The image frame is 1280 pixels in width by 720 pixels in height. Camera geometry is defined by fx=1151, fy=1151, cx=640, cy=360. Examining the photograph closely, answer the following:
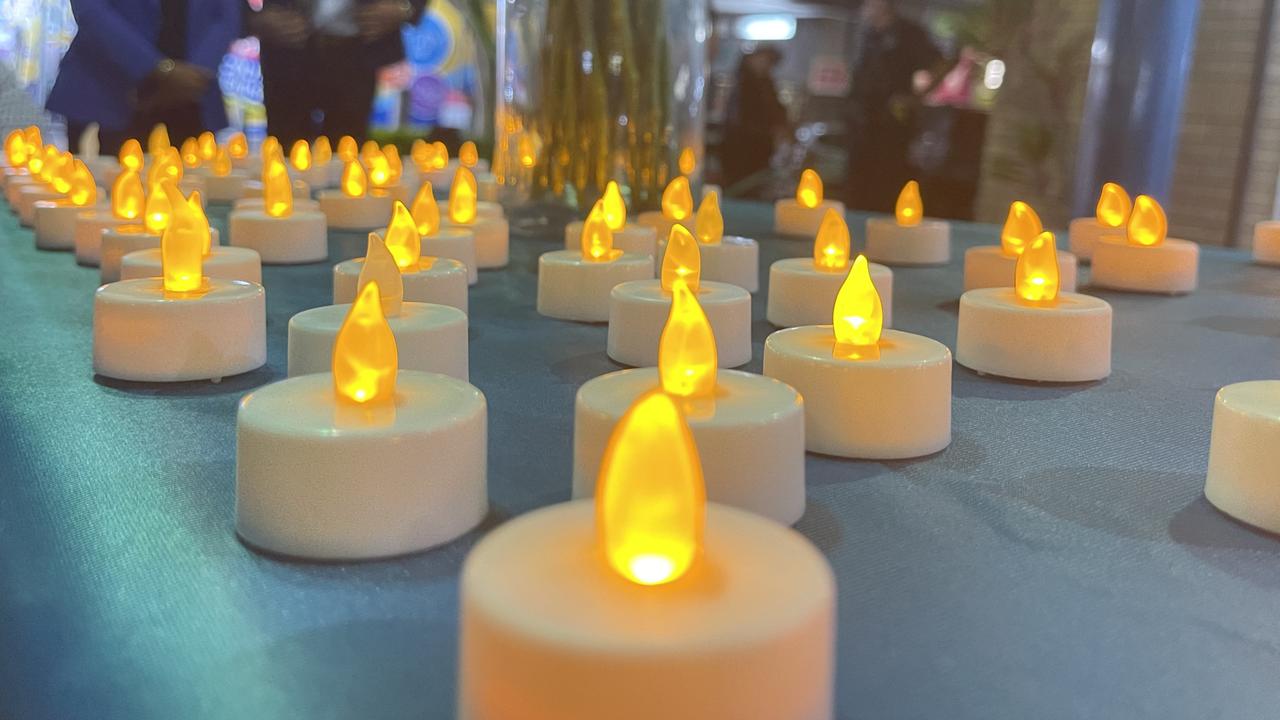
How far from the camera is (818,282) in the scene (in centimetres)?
192

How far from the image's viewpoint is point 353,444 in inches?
37.5

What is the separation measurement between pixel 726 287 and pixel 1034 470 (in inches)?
25.1

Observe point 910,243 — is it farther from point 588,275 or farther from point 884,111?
point 884,111

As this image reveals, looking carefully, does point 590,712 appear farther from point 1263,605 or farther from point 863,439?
point 863,439

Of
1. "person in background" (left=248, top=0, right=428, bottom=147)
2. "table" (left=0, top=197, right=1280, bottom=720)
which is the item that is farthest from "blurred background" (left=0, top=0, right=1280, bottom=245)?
"table" (left=0, top=197, right=1280, bottom=720)

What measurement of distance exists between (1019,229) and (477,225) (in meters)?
1.12

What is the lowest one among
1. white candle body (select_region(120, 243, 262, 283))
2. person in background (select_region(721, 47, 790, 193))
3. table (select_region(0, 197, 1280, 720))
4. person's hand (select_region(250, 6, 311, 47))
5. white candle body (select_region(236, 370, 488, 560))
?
table (select_region(0, 197, 1280, 720))

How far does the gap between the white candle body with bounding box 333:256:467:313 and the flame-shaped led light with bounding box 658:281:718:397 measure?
78 centimetres

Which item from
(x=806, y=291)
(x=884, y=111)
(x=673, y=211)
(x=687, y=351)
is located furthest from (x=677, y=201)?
(x=884, y=111)

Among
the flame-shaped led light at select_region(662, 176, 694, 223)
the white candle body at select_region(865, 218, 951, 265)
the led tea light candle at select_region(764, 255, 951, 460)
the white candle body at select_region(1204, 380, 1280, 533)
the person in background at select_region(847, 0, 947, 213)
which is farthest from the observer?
the person in background at select_region(847, 0, 947, 213)

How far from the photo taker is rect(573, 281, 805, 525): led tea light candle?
3.33 feet

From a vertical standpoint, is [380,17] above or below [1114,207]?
above

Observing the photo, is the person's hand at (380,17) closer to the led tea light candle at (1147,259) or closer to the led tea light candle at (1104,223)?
the led tea light candle at (1104,223)

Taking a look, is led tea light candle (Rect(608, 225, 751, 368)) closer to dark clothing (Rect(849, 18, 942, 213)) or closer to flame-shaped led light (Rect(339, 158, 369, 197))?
flame-shaped led light (Rect(339, 158, 369, 197))
